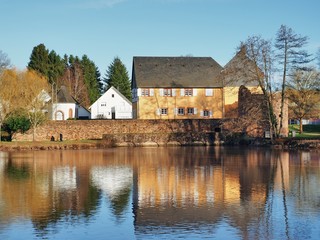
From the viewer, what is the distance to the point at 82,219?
646 inches

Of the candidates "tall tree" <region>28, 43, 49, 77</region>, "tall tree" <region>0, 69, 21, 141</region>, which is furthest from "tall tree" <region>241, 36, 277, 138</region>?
"tall tree" <region>28, 43, 49, 77</region>

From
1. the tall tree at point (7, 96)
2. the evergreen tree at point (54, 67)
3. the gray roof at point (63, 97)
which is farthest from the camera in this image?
the evergreen tree at point (54, 67)

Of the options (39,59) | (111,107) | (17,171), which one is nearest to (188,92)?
(111,107)

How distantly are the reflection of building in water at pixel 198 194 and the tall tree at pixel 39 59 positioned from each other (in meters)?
72.2

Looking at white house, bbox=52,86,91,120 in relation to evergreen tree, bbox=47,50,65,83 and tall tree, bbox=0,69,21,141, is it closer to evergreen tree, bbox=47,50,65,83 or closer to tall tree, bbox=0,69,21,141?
evergreen tree, bbox=47,50,65,83

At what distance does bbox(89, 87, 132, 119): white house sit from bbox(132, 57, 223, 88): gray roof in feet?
30.9

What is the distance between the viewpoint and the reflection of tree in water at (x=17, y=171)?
27.9m

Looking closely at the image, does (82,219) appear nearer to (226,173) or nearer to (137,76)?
(226,173)

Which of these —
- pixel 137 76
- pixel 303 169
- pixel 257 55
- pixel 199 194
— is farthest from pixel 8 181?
pixel 137 76

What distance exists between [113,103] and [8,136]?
1146 inches

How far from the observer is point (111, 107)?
87.9 metres

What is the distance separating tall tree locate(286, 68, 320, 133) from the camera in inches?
2335

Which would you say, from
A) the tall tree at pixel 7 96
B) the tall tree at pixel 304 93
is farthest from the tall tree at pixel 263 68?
the tall tree at pixel 7 96

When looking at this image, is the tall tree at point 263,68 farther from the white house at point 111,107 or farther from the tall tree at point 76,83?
the tall tree at point 76,83
